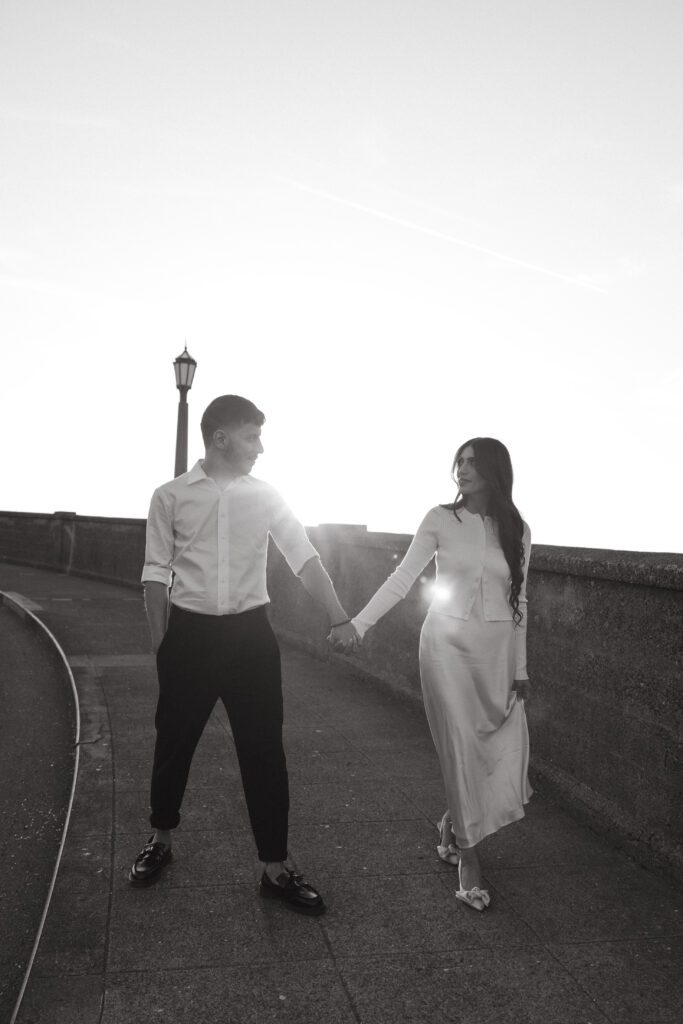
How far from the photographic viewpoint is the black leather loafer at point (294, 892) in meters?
A: 3.44

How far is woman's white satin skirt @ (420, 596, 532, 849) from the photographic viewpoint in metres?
3.71

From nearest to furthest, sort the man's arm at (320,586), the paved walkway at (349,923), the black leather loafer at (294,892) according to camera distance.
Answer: the paved walkway at (349,923) → the black leather loafer at (294,892) → the man's arm at (320,586)

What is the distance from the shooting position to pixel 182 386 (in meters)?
14.7

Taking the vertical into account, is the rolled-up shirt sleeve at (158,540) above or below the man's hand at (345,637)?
above

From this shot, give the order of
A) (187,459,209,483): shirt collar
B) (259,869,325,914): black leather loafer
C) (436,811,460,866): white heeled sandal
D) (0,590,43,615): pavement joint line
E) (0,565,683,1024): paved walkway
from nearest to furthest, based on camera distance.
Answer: (0,565,683,1024): paved walkway, (259,869,325,914): black leather loafer, (187,459,209,483): shirt collar, (436,811,460,866): white heeled sandal, (0,590,43,615): pavement joint line

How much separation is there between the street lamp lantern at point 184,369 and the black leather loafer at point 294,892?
1190 cm

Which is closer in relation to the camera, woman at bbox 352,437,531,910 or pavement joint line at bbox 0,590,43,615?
woman at bbox 352,437,531,910

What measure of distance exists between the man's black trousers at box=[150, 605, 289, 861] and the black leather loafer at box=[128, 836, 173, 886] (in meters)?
0.42

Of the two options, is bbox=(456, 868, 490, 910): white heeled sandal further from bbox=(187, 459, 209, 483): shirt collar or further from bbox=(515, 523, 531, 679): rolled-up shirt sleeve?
bbox=(187, 459, 209, 483): shirt collar

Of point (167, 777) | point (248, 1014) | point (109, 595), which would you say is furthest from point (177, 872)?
point (109, 595)

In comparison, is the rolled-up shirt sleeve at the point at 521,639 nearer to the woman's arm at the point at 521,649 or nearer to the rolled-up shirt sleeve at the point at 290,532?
the woman's arm at the point at 521,649

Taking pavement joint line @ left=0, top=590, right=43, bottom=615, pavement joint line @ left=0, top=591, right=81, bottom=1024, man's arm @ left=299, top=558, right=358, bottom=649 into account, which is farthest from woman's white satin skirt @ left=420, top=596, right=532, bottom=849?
pavement joint line @ left=0, top=590, right=43, bottom=615

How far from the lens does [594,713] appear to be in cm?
463

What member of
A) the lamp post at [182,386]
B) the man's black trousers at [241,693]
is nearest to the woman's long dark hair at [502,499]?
the man's black trousers at [241,693]
